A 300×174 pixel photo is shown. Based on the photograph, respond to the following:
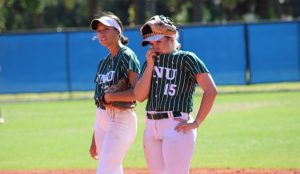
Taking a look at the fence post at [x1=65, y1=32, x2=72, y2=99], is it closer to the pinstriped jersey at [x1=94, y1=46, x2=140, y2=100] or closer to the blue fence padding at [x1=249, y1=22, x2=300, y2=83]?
the blue fence padding at [x1=249, y1=22, x2=300, y2=83]

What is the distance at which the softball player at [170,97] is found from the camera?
6.08m

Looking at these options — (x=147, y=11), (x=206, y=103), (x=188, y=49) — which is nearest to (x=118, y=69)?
(x=206, y=103)

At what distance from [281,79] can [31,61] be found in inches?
336

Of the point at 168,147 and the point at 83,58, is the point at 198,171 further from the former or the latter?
the point at 83,58

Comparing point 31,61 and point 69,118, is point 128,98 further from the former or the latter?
point 31,61

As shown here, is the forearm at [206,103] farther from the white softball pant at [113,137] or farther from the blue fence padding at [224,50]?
the blue fence padding at [224,50]

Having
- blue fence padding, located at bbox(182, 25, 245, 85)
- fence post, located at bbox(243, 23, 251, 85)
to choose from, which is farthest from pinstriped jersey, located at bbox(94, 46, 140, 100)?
fence post, located at bbox(243, 23, 251, 85)

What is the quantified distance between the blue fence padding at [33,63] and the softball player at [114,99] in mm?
17994

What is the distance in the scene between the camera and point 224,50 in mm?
24516

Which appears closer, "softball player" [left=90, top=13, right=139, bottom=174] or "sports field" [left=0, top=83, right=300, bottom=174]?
"softball player" [left=90, top=13, right=139, bottom=174]

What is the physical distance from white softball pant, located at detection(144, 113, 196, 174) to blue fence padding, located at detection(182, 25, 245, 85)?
1833 centimetres

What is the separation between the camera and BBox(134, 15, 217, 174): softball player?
6.08 m

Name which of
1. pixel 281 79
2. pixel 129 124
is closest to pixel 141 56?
pixel 281 79

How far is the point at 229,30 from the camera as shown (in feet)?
80.5
